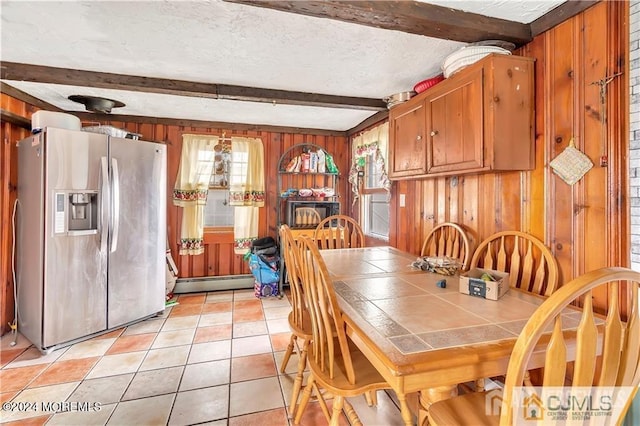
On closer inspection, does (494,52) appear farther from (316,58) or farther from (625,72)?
(316,58)

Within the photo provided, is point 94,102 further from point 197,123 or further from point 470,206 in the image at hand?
point 470,206

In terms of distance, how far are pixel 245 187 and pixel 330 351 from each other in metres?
3.07

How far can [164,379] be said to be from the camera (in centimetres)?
204

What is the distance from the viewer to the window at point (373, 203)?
365cm

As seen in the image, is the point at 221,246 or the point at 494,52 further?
the point at 221,246

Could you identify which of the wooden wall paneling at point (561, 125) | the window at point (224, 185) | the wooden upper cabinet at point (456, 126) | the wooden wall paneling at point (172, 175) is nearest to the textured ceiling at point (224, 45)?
the wooden wall paneling at point (561, 125)

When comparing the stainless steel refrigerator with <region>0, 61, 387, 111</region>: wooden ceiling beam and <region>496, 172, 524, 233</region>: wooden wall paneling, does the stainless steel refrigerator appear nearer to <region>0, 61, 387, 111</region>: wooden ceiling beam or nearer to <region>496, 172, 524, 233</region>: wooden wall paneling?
<region>0, 61, 387, 111</region>: wooden ceiling beam

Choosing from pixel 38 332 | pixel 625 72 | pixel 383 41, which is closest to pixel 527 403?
pixel 625 72

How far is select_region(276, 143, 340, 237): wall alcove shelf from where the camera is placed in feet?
13.2

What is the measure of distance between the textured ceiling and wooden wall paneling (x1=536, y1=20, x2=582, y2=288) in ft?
0.68

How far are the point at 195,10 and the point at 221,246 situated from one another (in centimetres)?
299

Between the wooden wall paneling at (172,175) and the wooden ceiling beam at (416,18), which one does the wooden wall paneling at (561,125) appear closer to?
the wooden ceiling beam at (416,18)

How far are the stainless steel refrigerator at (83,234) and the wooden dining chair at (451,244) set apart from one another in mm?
2611

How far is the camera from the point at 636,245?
128 cm
